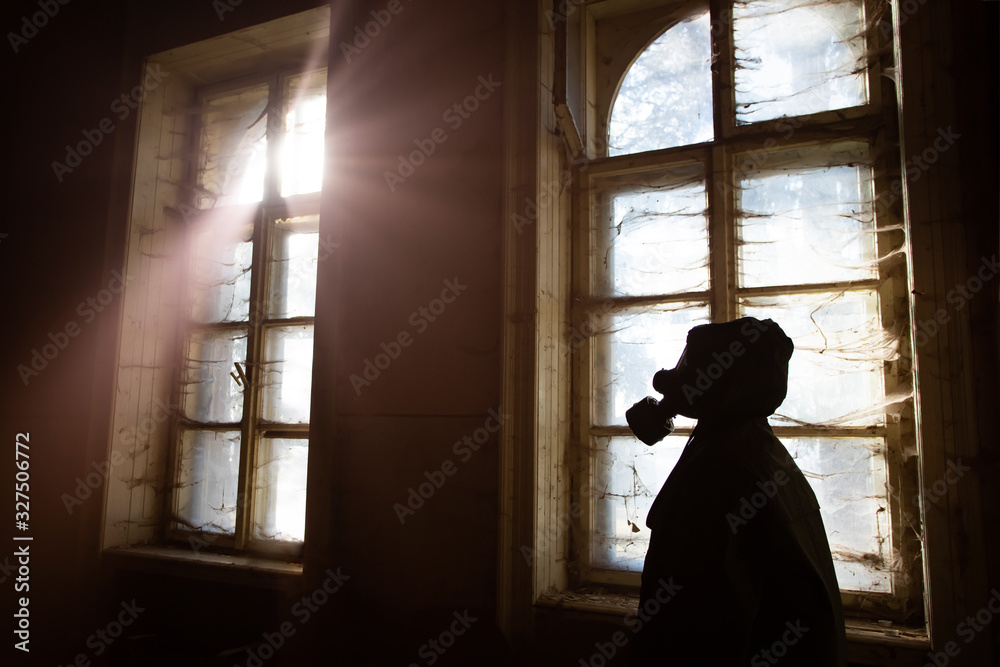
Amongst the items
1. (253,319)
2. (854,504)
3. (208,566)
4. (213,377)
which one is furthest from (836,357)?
(213,377)

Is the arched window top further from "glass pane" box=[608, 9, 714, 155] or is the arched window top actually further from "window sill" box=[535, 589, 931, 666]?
"window sill" box=[535, 589, 931, 666]

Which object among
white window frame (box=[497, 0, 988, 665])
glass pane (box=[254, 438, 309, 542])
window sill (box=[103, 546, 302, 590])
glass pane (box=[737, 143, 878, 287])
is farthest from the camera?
glass pane (box=[254, 438, 309, 542])

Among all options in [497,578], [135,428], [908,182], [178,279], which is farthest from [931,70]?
[135,428]

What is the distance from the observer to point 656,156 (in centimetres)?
186

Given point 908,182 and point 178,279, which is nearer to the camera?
point 908,182

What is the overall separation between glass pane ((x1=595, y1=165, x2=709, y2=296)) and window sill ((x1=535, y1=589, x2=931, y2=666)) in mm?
959

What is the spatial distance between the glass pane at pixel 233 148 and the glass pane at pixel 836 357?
2305 millimetres

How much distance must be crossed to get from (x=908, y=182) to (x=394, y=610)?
6.32 ft

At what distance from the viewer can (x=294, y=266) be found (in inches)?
97.7

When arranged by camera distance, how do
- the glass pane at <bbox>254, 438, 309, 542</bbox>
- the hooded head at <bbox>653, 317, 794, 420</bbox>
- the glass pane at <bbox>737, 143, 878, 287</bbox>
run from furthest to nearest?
the glass pane at <bbox>254, 438, 309, 542</bbox> → the glass pane at <bbox>737, 143, 878, 287</bbox> → the hooded head at <bbox>653, 317, 794, 420</bbox>

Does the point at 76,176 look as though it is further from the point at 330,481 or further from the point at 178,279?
the point at 330,481

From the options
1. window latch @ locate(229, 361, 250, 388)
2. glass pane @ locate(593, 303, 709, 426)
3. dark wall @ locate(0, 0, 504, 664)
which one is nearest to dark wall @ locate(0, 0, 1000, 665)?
dark wall @ locate(0, 0, 504, 664)

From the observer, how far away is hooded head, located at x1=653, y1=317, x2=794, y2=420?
42.9 inches

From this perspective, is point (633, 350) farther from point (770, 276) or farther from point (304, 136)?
point (304, 136)
